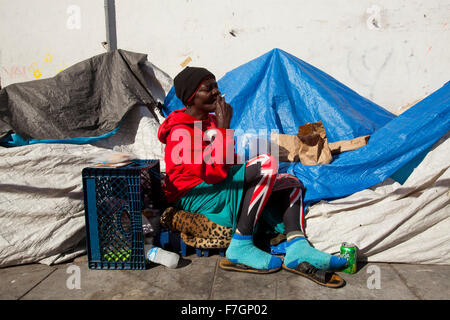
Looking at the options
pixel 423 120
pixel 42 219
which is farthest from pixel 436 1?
pixel 42 219

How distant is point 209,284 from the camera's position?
1858 millimetres

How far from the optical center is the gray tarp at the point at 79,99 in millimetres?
2588

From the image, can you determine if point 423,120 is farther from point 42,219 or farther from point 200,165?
point 42,219

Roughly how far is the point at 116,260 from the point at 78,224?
1.34ft

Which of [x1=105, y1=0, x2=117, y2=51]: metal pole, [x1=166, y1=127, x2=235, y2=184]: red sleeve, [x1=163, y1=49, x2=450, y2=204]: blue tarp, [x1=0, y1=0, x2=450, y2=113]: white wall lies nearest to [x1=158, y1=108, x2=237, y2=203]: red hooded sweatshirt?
[x1=166, y1=127, x2=235, y2=184]: red sleeve

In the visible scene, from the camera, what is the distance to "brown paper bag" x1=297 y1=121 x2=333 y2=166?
2.38 m

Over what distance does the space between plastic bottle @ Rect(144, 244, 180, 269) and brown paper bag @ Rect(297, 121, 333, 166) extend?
1.12 metres

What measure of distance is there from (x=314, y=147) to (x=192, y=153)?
96 cm

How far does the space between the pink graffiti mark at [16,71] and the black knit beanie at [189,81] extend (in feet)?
9.45

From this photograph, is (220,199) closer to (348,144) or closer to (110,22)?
(348,144)

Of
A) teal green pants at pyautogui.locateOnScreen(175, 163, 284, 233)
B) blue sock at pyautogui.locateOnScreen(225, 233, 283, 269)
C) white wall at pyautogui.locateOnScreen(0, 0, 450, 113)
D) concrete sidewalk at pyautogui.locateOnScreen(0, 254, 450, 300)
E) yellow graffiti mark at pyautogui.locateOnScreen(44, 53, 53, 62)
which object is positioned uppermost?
white wall at pyautogui.locateOnScreen(0, 0, 450, 113)

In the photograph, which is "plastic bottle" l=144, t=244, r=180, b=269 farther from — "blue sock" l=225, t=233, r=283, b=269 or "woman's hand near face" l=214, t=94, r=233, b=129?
"woman's hand near face" l=214, t=94, r=233, b=129

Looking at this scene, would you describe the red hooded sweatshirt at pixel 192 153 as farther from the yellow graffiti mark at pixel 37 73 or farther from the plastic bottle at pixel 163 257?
the yellow graffiti mark at pixel 37 73

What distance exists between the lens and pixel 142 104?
2.90m
